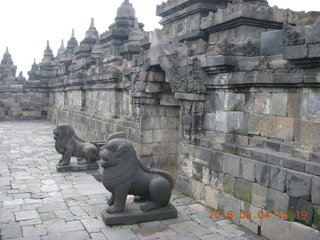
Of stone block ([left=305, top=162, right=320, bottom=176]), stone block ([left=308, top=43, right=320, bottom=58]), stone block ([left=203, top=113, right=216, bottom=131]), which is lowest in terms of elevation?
stone block ([left=305, top=162, right=320, bottom=176])

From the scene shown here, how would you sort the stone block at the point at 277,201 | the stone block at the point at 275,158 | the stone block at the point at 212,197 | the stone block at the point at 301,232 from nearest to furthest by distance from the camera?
the stone block at the point at 301,232, the stone block at the point at 277,201, the stone block at the point at 275,158, the stone block at the point at 212,197

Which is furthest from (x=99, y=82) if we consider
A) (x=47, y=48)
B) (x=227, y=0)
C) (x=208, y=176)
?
(x=47, y=48)

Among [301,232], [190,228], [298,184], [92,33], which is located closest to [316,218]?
[301,232]

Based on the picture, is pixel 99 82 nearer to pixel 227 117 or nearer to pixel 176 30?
pixel 176 30

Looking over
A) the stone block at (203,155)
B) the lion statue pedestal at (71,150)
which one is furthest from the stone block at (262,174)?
the lion statue pedestal at (71,150)

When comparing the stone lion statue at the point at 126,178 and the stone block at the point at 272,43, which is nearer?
the stone block at the point at 272,43

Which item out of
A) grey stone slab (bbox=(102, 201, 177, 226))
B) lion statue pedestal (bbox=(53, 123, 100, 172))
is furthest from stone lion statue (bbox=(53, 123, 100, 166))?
grey stone slab (bbox=(102, 201, 177, 226))

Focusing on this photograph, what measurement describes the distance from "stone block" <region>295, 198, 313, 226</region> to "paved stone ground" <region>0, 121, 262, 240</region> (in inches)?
35.3

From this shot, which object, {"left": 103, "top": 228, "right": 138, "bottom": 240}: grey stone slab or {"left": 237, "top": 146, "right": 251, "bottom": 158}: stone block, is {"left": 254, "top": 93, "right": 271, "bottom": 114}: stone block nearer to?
{"left": 237, "top": 146, "right": 251, "bottom": 158}: stone block

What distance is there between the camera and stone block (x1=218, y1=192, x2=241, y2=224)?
17.9 feet

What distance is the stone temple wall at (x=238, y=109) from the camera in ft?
14.5

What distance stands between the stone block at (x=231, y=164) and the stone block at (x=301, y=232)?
1.22 metres

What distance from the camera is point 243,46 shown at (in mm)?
5750

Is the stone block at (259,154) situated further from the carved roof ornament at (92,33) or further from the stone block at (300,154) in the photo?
the carved roof ornament at (92,33)
